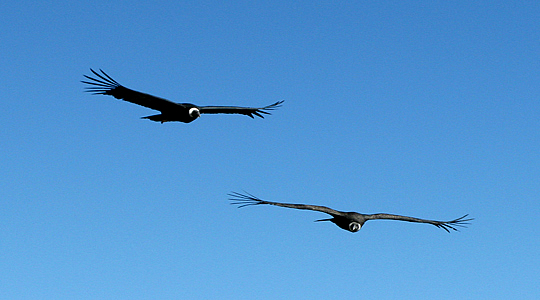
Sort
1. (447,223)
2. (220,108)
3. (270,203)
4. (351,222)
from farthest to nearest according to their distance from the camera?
(447,223) → (220,108) → (351,222) → (270,203)

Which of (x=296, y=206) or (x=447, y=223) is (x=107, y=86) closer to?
(x=296, y=206)

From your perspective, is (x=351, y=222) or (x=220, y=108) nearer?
(x=351, y=222)

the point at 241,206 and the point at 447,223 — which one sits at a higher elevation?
the point at 447,223

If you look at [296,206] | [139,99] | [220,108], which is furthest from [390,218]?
[139,99]

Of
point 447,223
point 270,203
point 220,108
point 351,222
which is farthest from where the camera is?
point 447,223

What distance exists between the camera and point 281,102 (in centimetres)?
3628

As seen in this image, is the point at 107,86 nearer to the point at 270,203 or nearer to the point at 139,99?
the point at 139,99

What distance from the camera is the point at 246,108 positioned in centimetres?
3578

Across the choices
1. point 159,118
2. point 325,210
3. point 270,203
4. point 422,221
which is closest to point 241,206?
point 270,203

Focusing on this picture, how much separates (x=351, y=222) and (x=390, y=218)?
285 centimetres

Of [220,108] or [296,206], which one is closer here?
[296,206]

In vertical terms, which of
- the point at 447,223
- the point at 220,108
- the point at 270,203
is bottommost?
the point at 270,203

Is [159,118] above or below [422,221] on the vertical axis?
above

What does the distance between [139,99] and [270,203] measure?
21.4ft
